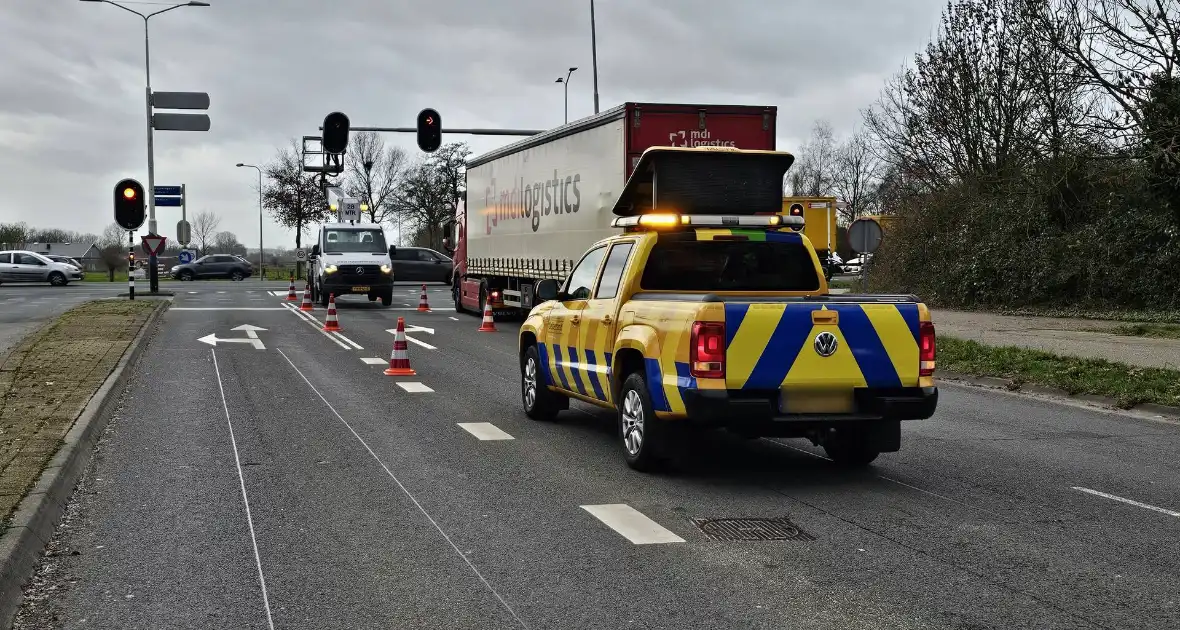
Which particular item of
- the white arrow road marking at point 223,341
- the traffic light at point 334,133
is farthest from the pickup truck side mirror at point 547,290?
the traffic light at point 334,133

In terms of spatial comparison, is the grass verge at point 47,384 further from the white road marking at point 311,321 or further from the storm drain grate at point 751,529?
the storm drain grate at point 751,529

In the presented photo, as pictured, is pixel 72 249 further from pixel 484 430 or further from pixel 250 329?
pixel 484 430

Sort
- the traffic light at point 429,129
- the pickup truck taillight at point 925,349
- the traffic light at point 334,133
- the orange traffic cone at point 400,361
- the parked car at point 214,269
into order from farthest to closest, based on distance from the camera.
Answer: the parked car at point 214,269 < the traffic light at point 429,129 < the traffic light at point 334,133 < the orange traffic cone at point 400,361 < the pickup truck taillight at point 925,349

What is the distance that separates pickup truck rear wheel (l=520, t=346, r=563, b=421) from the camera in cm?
1091

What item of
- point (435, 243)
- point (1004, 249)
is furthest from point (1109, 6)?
point (435, 243)

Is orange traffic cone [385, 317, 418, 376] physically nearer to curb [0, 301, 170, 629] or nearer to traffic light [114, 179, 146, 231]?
curb [0, 301, 170, 629]

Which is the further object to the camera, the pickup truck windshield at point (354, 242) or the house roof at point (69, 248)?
the house roof at point (69, 248)

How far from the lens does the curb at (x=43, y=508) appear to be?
524 centimetres

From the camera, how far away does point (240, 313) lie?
28875mm

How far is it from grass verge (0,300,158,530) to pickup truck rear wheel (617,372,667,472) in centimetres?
379

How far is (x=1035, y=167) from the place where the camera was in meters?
25.6

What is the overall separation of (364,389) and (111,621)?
8.74 meters

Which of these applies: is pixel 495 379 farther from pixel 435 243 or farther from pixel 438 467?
pixel 435 243

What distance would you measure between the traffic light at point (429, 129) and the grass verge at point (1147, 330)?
1678 centimetres
